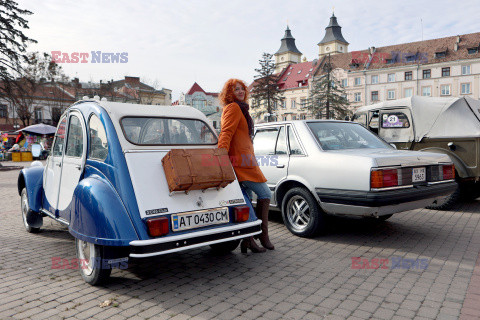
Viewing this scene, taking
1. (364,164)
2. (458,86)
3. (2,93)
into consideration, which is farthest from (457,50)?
(364,164)

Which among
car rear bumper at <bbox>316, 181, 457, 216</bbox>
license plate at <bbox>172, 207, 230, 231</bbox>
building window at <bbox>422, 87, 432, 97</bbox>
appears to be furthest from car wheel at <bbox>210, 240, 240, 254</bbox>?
building window at <bbox>422, 87, 432, 97</bbox>

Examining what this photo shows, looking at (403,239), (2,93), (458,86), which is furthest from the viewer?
(458,86)

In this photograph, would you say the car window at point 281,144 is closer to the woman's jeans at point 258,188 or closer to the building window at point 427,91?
the woman's jeans at point 258,188

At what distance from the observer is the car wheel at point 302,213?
5.31 m

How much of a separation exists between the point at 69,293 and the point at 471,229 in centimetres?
589

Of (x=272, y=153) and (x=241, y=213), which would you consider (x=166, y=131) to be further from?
(x=272, y=153)

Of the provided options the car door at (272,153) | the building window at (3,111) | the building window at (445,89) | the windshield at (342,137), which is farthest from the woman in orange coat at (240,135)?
the building window at (445,89)

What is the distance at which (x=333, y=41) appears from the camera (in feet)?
301

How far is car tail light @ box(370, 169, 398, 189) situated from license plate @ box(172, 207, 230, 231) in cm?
187

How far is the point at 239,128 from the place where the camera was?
15.4ft

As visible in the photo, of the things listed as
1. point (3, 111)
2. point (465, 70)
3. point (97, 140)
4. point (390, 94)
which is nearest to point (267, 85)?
point (390, 94)

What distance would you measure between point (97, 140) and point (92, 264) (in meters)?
1.28

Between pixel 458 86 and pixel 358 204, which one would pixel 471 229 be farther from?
pixel 458 86

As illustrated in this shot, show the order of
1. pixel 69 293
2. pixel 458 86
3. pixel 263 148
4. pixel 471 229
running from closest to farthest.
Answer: pixel 69 293 → pixel 471 229 → pixel 263 148 → pixel 458 86
